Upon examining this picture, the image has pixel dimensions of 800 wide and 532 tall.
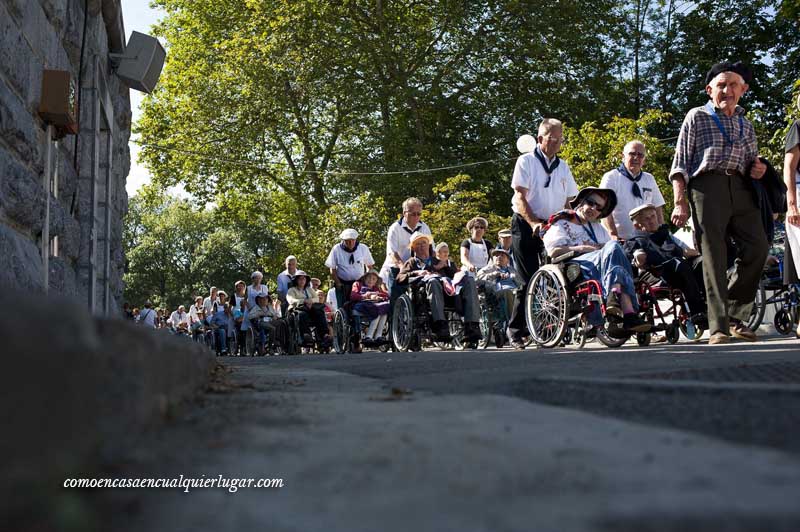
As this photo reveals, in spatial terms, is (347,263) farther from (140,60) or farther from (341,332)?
(140,60)

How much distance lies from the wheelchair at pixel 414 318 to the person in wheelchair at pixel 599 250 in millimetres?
2889

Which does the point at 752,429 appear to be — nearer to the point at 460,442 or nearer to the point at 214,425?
the point at 460,442

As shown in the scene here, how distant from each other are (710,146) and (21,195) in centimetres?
514

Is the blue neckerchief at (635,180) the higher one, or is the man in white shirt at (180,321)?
the man in white shirt at (180,321)

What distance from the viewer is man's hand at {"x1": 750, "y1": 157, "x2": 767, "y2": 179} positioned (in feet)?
24.6

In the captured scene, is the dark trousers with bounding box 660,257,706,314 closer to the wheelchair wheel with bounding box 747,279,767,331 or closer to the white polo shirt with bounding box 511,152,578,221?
the white polo shirt with bounding box 511,152,578,221

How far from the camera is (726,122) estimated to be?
7625mm

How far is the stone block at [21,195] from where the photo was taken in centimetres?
426

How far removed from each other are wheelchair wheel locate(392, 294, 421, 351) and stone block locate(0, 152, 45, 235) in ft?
22.0

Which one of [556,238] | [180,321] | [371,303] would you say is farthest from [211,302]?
[556,238]

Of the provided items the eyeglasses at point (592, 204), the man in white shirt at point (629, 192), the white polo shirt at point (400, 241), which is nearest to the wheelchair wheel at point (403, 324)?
the white polo shirt at point (400, 241)

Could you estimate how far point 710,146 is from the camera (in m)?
7.49

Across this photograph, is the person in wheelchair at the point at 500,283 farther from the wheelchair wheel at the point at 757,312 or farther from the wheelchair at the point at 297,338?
the wheelchair at the point at 297,338

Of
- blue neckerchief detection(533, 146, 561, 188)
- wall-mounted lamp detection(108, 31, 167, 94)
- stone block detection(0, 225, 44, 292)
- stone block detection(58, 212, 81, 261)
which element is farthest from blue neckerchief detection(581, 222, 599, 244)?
stone block detection(0, 225, 44, 292)
